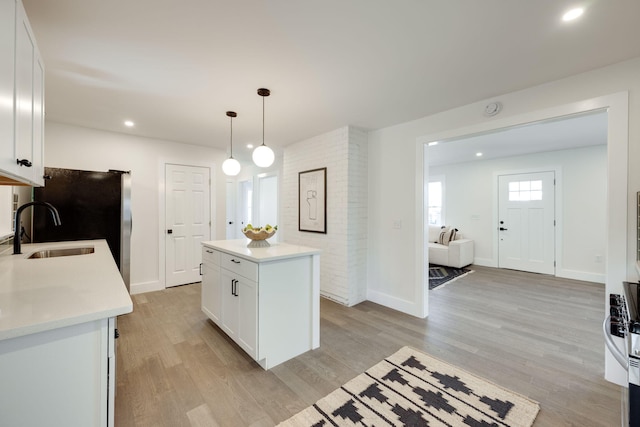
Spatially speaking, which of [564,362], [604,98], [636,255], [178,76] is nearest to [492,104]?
[604,98]

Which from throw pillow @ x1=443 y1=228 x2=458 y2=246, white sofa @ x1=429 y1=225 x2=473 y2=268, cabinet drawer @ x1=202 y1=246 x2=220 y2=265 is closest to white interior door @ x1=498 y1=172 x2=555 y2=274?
white sofa @ x1=429 y1=225 x2=473 y2=268

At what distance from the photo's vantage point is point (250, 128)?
145 inches

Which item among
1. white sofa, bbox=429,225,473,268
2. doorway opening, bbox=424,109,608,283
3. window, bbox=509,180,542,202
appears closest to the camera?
doorway opening, bbox=424,109,608,283

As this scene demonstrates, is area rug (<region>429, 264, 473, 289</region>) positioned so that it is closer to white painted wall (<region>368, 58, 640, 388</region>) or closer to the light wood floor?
the light wood floor

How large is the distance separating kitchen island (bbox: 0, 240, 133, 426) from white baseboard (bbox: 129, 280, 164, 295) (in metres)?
3.29

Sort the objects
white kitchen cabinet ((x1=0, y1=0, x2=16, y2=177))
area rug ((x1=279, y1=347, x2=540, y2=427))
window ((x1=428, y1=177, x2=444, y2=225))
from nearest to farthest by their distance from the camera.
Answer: white kitchen cabinet ((x1=0, y1=0, x2=16, y2=177)) < area rug ((x1=279, y1=347, x2=540, y2=427)) < window ((x1=428, y1=177, x2=444, y2=225))

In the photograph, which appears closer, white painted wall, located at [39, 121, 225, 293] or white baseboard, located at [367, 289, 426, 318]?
white baseboard, located at [367, 289, 426, 318]

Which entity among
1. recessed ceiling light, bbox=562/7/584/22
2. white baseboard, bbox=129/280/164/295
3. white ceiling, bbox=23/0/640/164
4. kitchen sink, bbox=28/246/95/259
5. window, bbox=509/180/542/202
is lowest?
white baseboard, bbox=129/280/164/295

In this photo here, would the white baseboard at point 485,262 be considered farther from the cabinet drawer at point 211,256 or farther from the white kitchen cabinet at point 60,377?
the white kitchen cabinet at point 60,377

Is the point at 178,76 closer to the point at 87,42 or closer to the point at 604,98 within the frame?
the point at 87,42

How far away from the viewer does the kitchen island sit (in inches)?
32.4

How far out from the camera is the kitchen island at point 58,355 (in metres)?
0.82

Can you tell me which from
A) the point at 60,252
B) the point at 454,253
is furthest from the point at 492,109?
the point at 60,252

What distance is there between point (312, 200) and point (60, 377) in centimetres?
337
